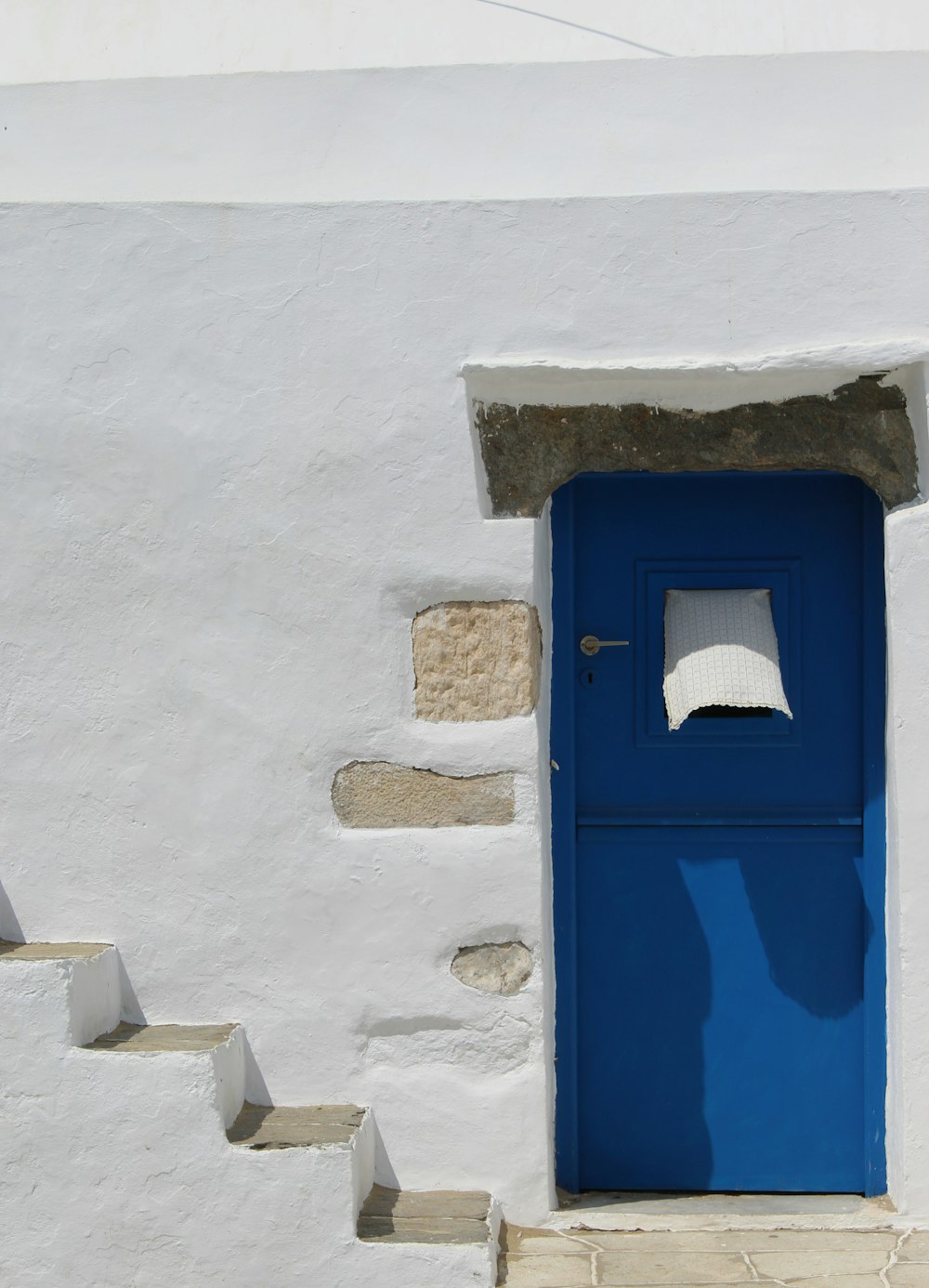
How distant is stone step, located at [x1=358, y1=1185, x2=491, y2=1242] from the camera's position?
2.82m

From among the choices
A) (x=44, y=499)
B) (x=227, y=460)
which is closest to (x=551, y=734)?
(x=227, y=460)

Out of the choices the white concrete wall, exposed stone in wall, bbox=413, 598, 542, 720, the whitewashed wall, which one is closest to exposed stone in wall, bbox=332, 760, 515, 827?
the whitewashed wall

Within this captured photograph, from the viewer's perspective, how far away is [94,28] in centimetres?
332

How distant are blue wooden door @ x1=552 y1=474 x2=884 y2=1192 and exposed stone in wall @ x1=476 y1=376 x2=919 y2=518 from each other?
0.17m

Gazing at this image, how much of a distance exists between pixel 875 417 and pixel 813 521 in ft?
1.04

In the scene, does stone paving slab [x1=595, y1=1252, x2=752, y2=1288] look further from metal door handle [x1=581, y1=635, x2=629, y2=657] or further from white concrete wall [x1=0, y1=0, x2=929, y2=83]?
white concrete wall [x1=0, y1=0, x2=929, y2=83]

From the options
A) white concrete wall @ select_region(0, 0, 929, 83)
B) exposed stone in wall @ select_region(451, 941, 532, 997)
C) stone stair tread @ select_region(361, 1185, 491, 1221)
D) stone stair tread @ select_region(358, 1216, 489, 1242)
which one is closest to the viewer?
stone stair tread @ select_region(358, 1216, 489, 1242)

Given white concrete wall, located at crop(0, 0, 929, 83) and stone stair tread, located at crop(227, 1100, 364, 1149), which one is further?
white concrete wall, located at crop(0, 0, 929, 83)

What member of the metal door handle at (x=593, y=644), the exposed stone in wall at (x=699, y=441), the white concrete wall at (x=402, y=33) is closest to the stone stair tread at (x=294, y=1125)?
the metal door handle at (x=593, y=644)

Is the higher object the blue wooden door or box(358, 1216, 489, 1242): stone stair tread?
the blue wooden door

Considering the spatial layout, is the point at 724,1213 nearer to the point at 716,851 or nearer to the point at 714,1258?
the point at 714,1258

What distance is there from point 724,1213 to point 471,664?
4.72 feet

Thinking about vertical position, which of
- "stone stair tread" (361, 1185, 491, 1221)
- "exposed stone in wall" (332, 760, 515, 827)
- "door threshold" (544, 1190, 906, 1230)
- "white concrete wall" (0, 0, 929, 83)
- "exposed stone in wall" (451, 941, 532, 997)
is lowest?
"door threshold" (544, 1190, 906, 1230)

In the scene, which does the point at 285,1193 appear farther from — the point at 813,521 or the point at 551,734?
the point at 813,521
